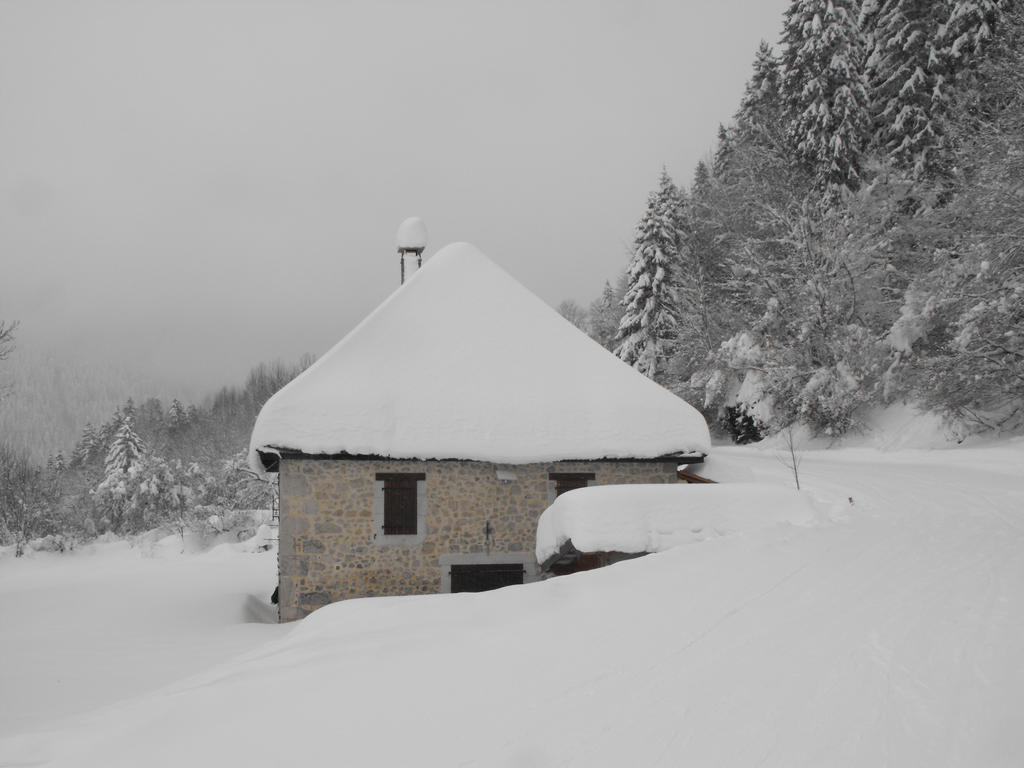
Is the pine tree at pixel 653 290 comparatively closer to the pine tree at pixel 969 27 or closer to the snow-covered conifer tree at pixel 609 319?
the snow-covered conifer tree at pixel 609 319

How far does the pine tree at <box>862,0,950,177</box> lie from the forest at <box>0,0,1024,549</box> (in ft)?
0.22

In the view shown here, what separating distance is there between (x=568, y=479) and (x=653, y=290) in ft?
59.6

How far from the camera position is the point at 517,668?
13.4ft

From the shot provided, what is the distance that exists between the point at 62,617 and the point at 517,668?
34.4ft

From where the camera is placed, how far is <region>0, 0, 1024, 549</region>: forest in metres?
14.9

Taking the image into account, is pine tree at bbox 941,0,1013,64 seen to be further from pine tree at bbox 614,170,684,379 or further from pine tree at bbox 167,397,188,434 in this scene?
pine tree at bbox 167,397,188,434

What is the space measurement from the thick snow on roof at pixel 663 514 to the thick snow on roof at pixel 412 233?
11.2 meters

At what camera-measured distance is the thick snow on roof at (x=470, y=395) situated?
10.6 meters

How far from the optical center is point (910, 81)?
21062 mm

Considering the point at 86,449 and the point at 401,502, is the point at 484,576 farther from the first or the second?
the point at 86,449

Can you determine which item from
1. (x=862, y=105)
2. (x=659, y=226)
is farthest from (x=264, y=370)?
(x=862, y=105)

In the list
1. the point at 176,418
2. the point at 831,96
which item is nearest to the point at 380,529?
the point at 831,96

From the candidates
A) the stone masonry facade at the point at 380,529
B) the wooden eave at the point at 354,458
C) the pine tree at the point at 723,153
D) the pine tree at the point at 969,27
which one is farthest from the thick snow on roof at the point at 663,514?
the pine tree at the point at 723,153

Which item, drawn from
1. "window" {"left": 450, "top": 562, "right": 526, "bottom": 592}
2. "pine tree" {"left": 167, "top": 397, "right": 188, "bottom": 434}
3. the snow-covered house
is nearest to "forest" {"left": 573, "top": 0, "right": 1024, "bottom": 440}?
the snow-covered house
